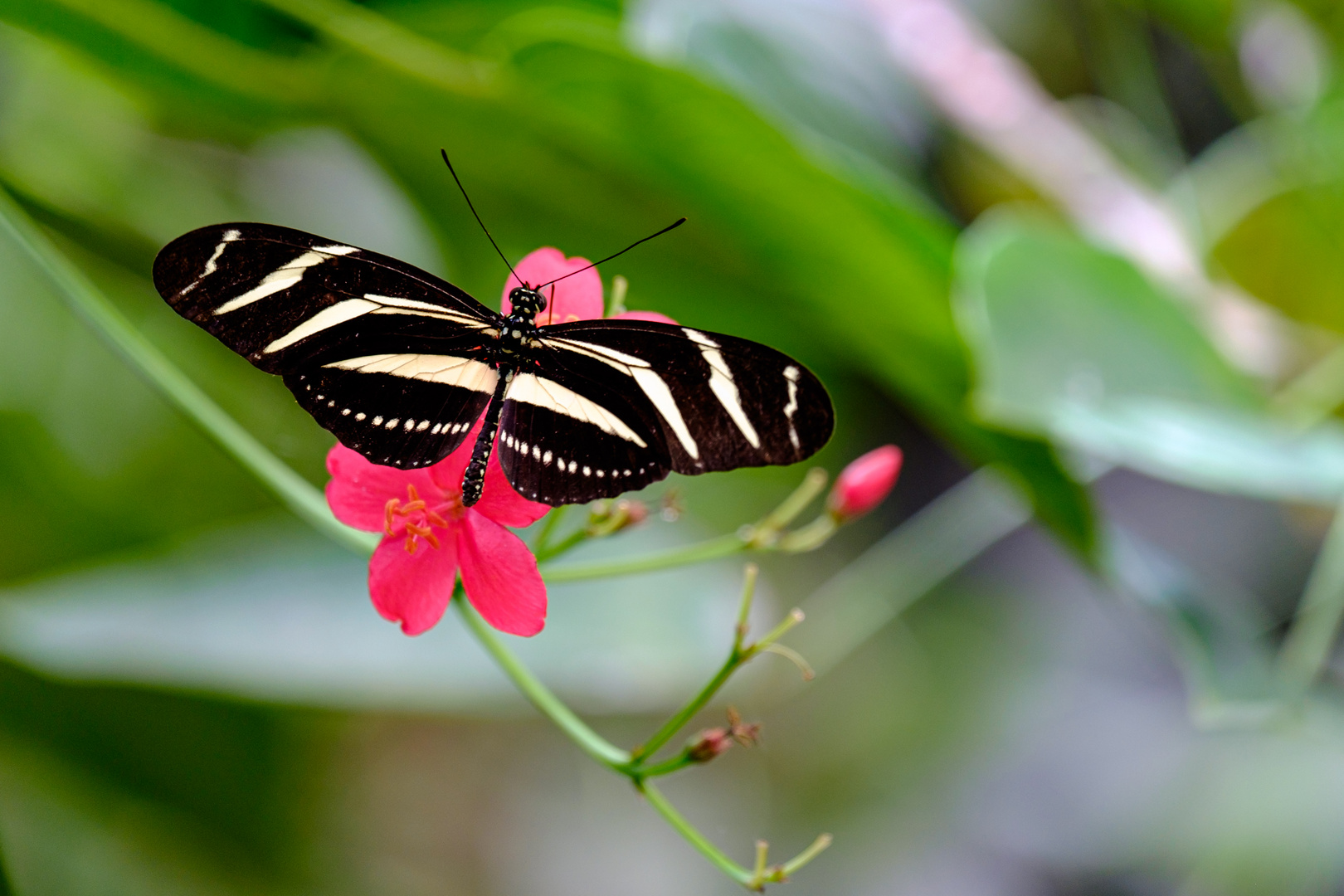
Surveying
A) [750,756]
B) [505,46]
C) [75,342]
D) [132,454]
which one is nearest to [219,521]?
[132,454]

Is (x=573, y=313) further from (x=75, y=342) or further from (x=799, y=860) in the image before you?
(x=75, y=342)

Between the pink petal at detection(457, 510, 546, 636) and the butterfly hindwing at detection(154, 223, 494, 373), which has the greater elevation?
the butterfly hindwing at detection(154, 223, 494, 373)

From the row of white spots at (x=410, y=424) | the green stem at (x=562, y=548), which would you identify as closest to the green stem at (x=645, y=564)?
the green stem at (x=562, y=548)

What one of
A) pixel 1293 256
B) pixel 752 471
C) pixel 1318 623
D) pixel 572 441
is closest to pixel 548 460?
pixel 572 441

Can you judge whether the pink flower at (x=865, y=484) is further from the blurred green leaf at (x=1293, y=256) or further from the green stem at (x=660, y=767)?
the blurred green leaf at (x=1293, y=256)

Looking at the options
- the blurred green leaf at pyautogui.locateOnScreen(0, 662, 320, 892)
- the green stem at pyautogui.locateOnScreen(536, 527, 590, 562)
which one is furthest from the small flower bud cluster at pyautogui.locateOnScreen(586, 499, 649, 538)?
the blurred green leaf at pyautogui.locateOnScreen(0, 662, 320, 892)

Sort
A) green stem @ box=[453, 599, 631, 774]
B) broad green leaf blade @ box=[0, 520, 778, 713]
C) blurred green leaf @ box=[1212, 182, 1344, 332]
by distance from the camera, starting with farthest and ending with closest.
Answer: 1. blurred green leaf @ box=[1212, 182, 1344, 332]
2. broad green leaf blade @ box=[0, 520, 778, 713]
3. green stem @ box=[453, 599, 631, 774]

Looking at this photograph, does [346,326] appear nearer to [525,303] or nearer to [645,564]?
[525,303]

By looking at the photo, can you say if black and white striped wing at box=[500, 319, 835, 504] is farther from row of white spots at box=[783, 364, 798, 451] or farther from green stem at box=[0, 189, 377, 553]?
green stem at box=[0, 189, 377, 553]
